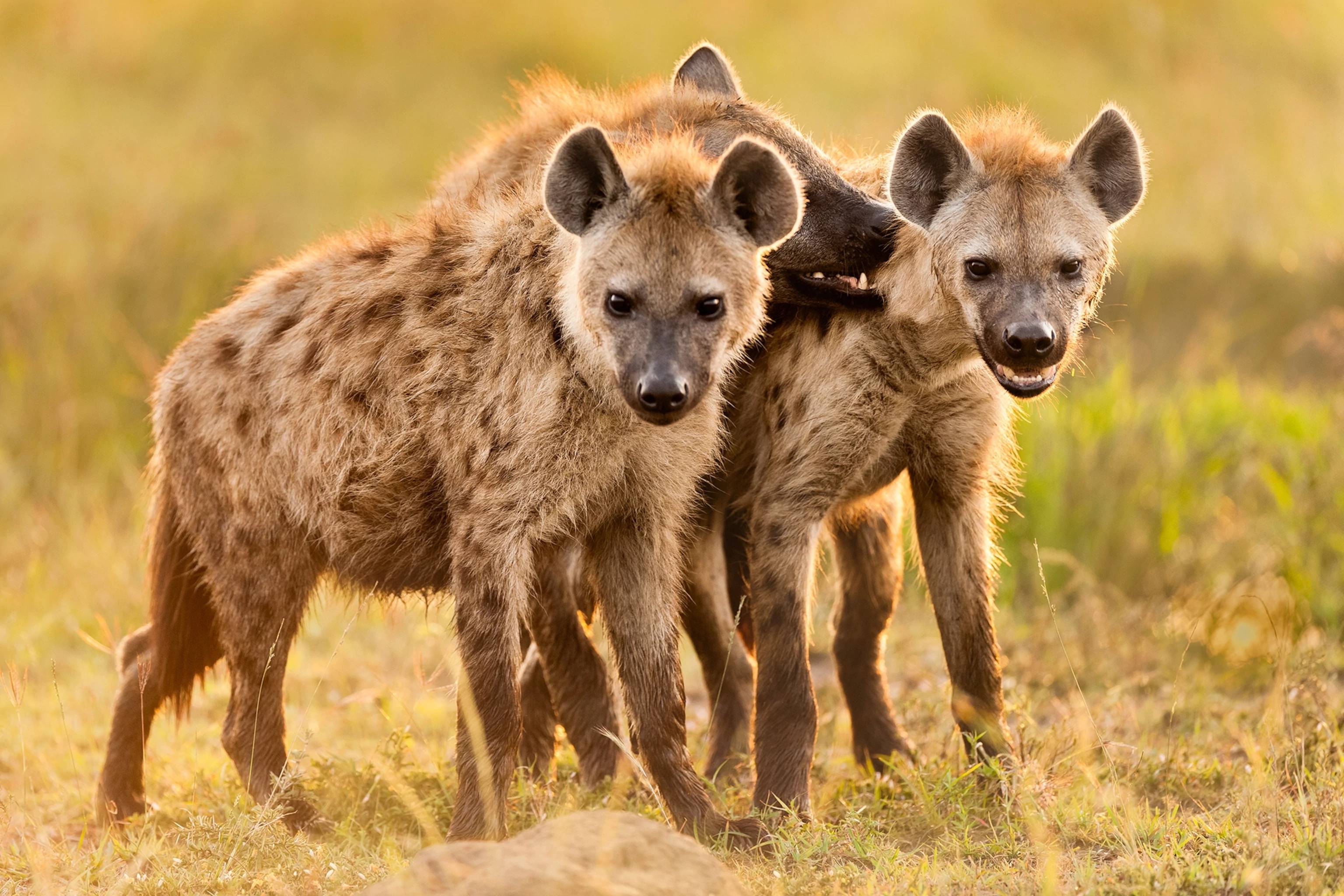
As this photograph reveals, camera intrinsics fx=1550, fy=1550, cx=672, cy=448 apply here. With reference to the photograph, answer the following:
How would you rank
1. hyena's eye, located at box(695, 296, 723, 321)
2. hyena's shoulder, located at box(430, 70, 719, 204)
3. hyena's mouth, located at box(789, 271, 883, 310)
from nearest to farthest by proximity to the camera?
hyena's eye, located at box(695, 296, 723, 321)
hyena's mouth, located at box(789, 271, 883, 310)
hyena's shoulder, located at box(430, 70, 719, 204)

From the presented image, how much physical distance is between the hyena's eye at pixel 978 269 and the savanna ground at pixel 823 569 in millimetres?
854

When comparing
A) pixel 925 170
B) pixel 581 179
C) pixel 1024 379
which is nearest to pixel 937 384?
pixel 1024 379

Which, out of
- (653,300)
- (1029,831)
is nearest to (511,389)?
(653,300)

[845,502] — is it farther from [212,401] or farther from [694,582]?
[212,401]

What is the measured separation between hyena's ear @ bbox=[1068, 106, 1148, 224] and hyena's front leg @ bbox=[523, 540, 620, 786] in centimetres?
163

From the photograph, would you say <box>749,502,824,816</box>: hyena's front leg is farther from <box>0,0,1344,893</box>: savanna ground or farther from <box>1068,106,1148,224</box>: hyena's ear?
<box>1068,106,1148,224</box>: hyena's ear

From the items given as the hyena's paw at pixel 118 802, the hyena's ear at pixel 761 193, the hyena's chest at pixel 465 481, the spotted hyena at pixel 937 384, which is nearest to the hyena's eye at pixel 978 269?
the spotted hyena at pixel 937 384

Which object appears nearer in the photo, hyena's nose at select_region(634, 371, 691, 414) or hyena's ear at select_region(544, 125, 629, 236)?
hyena's nose at select_region(634, 371, 691, 414)

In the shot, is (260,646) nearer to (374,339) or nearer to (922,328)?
(374,339)

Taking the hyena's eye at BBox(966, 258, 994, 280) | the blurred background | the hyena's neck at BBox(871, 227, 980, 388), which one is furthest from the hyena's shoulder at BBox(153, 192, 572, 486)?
the blurred background

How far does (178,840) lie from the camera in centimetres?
370

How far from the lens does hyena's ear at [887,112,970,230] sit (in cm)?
386

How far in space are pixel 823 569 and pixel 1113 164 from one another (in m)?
1.48

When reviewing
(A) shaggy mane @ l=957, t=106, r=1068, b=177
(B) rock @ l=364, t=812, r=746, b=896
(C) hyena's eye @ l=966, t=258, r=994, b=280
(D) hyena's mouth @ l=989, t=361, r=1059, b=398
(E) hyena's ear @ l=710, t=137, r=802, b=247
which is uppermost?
(A) shaggy mane @ l=957, t=106, r=1068, b=177
